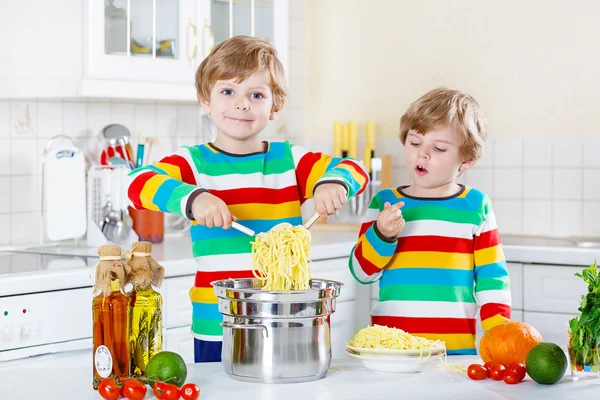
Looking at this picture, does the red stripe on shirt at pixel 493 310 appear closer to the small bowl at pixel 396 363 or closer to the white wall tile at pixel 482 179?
the small bowl at pixel 396 363

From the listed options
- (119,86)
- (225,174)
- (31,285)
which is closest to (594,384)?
(225,174)

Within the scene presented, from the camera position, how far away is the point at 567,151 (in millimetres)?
3484

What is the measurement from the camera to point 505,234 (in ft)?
11.9

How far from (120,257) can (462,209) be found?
37.9 inches

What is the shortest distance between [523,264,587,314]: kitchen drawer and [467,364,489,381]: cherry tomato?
61.3 inches

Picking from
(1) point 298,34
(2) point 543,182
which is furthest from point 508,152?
(1) point 298,34

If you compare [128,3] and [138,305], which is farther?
[128,3]

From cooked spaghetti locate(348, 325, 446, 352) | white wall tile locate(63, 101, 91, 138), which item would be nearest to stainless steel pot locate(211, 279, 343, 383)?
cooked spaghetti locate(348, 325, 446, 352)

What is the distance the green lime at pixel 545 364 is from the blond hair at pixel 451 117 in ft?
2.33

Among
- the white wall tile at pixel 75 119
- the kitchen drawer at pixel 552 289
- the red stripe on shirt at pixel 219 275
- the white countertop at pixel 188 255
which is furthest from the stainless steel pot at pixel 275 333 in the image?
the white wall tile at pixel 75 119

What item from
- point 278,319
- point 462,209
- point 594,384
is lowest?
point 594,384

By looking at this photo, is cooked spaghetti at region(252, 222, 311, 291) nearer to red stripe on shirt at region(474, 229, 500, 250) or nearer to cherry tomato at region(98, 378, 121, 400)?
cherry tomato at region(98, 378, 121, 400)

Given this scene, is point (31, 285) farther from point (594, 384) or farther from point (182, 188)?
point (594, 384)

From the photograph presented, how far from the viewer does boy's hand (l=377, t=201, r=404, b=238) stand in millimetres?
1921
